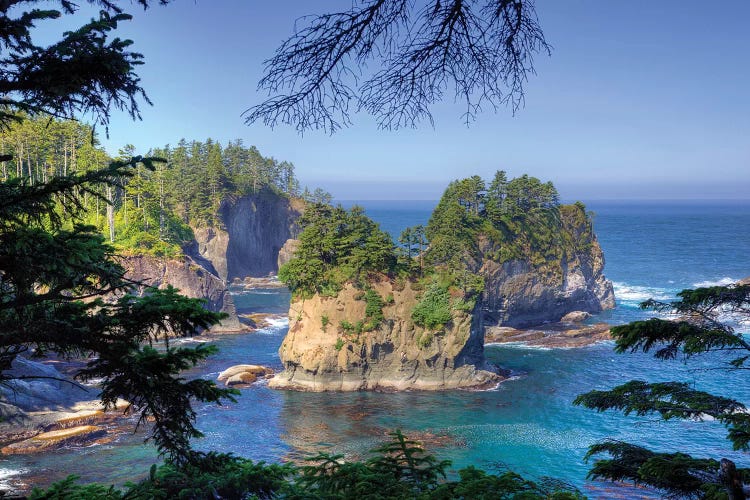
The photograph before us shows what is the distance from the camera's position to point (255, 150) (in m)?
109

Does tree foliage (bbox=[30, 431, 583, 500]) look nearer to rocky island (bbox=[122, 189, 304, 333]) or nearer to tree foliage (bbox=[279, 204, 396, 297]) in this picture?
tree foliage (bbox=[279, 204, 396, 297])

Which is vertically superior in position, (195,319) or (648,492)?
(195,319)

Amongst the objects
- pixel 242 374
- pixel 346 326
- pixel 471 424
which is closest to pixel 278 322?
pixel 242 374

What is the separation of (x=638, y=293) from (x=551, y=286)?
3059 centimetres

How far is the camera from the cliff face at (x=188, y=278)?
6194 centimetres

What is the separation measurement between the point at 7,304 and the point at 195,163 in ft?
325

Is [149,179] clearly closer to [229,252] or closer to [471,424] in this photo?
[229,252]

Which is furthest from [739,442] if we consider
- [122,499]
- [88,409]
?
[88,409]

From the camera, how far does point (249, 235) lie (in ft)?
326

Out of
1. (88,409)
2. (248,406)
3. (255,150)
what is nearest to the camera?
(88,409)

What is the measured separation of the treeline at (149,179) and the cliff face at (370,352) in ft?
60.1

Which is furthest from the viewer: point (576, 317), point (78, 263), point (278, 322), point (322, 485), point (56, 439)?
point (278, 322)

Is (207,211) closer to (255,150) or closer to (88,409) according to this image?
(255,150)

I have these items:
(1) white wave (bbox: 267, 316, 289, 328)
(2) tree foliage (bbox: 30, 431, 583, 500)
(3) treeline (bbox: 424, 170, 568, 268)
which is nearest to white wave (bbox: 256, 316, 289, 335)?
(1) white wave (bbox: 267, 316, 289, 328)
